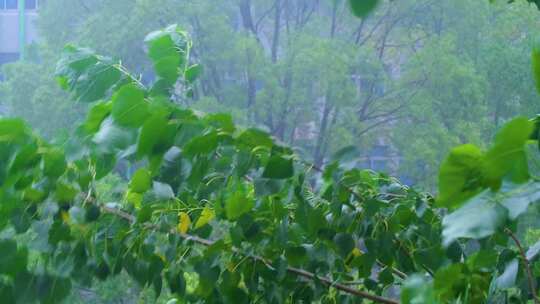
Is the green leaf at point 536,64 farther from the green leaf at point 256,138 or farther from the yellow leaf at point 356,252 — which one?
the yellow leaf at point 356,252

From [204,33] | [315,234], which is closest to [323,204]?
[315,234]

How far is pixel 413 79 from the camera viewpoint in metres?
8.48

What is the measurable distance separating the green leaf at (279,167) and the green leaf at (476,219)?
8.9 inches

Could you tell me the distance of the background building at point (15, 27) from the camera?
9.96 m

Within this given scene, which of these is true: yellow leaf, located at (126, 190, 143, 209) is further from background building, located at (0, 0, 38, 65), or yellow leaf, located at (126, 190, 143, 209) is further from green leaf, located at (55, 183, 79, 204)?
background building, located at (0, 0, 38, 65)

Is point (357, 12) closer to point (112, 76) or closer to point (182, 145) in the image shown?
point (182, 145)

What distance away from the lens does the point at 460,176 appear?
0.94ft

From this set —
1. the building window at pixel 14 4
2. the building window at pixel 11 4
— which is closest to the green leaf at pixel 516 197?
the building window at pixel 14 4

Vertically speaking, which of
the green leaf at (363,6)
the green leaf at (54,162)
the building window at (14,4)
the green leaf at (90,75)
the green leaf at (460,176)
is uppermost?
the building window at (14,4)

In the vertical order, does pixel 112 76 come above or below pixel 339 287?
above

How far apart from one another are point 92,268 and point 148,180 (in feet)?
0.22

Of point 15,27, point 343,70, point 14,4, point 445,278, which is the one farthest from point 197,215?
point 14,4

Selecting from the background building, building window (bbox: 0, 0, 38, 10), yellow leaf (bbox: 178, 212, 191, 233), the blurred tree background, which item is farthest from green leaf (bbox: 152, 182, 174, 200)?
building window (bbox: 0, 0, 38, 10)

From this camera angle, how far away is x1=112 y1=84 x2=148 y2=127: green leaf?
0.49 meters
